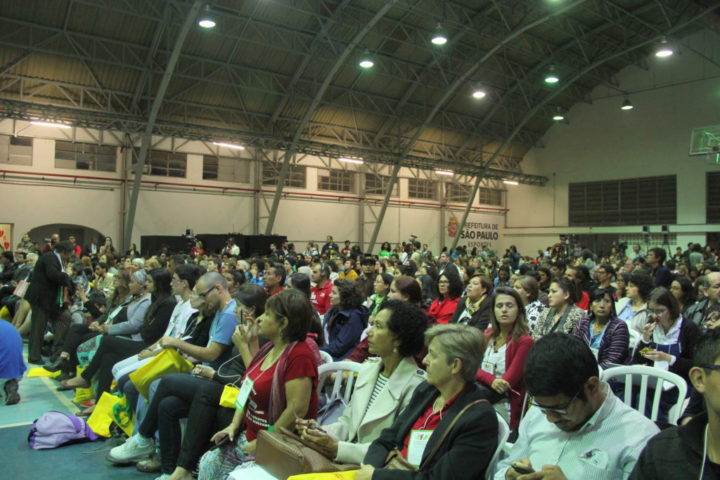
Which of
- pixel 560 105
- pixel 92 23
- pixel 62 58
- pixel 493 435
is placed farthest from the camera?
pixel 560 105

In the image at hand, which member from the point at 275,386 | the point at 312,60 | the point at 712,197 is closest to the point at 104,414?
the point at 275,386

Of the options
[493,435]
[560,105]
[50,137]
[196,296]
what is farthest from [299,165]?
[493,435]

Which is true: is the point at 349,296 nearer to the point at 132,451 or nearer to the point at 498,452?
the point at 132,451

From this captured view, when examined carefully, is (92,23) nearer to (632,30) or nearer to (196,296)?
(196,296)

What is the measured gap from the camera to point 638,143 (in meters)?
21.6

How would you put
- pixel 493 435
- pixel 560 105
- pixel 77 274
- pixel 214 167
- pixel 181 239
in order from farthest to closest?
pixel 560 105
pixel 214 167
pixel 181 239
pixel 77 274
pixel 493 435

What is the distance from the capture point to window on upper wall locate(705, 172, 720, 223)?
19531 millimetres

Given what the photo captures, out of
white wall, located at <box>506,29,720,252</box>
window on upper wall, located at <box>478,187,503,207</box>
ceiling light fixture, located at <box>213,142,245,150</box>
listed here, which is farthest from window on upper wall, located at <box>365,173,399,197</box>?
white wall, located at <box>506,29,720,252</box>

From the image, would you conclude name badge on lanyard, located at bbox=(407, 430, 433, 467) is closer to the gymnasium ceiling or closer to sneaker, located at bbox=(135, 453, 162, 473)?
sneaker, located at bbox=(135, 453, 162, 473)

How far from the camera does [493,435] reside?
179cm

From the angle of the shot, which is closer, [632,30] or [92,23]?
[92,23]

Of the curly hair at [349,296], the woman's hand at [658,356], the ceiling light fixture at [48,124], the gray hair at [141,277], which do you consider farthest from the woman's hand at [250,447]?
the ceiling light fixture at [48,124]

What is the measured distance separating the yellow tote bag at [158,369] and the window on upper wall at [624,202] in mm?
21779

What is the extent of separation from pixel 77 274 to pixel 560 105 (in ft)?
67.4
